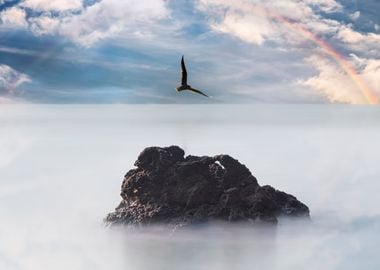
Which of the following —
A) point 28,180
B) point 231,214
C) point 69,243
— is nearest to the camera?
point 231,214

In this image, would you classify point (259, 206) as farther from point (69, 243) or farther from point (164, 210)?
point (69, 243)

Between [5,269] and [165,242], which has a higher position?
[165,242]

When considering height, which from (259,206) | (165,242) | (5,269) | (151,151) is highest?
(151,151)

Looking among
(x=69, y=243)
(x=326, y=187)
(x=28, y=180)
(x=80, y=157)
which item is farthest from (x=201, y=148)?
(x=69, y=243)

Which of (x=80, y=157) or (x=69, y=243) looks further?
(x=80, y=157)

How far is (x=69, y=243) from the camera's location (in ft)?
147

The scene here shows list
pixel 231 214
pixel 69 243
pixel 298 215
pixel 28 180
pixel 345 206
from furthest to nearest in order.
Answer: pixel 28 180
pixel 345 206
pixel 69 243
pixel 298 215
pixel 231 214

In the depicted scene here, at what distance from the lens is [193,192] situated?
→ 36.5m

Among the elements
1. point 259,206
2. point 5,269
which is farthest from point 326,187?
point 5,269

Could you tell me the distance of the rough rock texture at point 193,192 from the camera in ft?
120

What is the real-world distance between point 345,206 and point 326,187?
10324 millimetres

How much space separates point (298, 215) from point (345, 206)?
46.1 ft

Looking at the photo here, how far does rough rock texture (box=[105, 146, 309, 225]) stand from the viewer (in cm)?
3650

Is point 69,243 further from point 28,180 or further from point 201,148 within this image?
point 201,148
